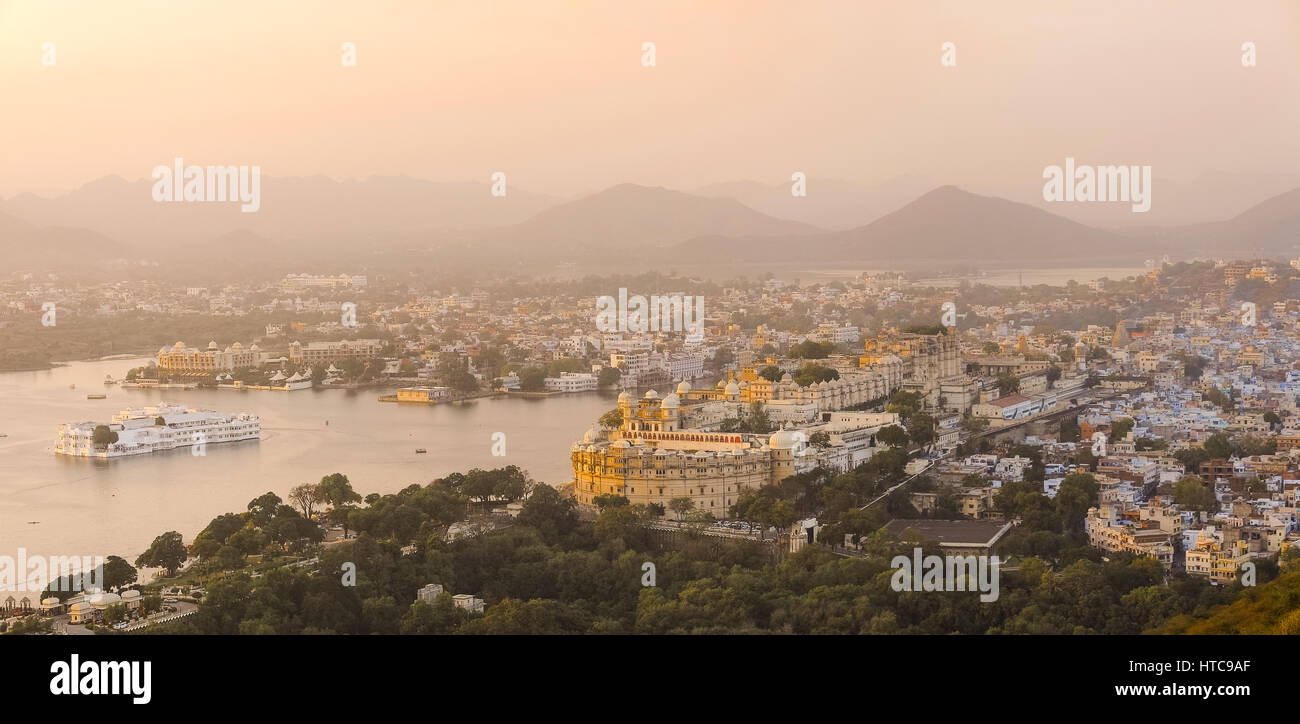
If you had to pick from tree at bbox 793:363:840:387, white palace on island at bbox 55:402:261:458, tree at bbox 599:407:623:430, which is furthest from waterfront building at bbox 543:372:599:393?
tree at bbox 599:407:623:430

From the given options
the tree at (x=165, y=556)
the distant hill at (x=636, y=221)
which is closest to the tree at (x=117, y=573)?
the tree at (x=165, y=556)

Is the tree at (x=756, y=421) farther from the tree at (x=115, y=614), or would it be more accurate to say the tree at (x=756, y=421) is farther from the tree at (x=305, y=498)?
the tree at (x=115, y=614)

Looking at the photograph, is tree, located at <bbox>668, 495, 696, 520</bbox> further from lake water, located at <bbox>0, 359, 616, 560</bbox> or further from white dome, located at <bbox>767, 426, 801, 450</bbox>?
lake water, located at <bbox>0, 359, 616, 560</bbox>

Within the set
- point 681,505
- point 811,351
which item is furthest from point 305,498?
point 811,351

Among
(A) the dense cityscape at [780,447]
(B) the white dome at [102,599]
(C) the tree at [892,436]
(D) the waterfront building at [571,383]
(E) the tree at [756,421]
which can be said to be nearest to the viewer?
(B) the white dome at [102,599]

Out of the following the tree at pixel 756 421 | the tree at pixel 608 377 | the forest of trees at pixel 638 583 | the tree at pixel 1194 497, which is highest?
the tree at pixel 608 377
